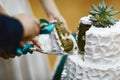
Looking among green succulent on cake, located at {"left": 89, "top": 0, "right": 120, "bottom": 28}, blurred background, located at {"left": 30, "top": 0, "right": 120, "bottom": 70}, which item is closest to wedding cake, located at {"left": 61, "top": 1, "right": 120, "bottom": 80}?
green succulent on cake, located at {"left": 89, "top": 0, "right": 120, "bottom": 28}

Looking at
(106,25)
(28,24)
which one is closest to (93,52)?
(106,25)

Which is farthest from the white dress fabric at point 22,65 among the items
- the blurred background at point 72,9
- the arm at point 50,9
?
the blurred background at point 72,9

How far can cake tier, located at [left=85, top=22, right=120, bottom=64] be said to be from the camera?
87 centimetres

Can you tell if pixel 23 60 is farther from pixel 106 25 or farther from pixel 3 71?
pixel 106 25

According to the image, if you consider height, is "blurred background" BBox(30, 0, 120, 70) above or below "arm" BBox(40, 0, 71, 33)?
below

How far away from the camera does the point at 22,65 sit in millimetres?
1160

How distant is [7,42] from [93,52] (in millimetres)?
403

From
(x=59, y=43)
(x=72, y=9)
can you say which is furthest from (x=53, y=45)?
(x=72, y=9)

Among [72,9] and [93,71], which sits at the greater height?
[72,9]

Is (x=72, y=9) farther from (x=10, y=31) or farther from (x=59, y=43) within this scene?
(x=10, y=31)

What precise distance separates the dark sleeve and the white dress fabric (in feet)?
1.77

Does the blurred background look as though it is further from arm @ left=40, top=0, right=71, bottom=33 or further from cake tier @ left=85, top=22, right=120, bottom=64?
cake tier @ left=85, top=22, right=120, bottom=64

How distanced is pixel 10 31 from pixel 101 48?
416 mm

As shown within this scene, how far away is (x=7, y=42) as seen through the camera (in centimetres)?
55
